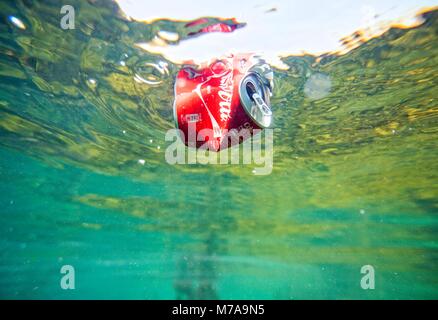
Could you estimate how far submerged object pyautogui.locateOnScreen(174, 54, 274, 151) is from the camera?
13.3 feet

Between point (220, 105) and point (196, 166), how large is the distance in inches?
402

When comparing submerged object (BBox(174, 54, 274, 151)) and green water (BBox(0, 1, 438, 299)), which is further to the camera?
green water (BBox(0, 1, 438, 299))

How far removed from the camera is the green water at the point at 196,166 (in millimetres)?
8023

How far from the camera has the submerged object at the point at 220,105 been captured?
13.3 feet

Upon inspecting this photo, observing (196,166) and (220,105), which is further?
(196,166)

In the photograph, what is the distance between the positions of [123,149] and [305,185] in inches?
361

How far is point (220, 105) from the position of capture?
4.19 m

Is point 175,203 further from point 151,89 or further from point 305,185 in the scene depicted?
point 151,89

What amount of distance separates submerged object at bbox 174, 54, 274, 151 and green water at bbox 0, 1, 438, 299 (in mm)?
3055

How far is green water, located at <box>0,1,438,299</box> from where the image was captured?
8023 mm

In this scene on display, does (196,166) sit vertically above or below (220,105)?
below

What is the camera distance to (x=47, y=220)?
73.3 ft

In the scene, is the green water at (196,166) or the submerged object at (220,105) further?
the green water at (196,166)

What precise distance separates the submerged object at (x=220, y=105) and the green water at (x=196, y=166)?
3.06 m
